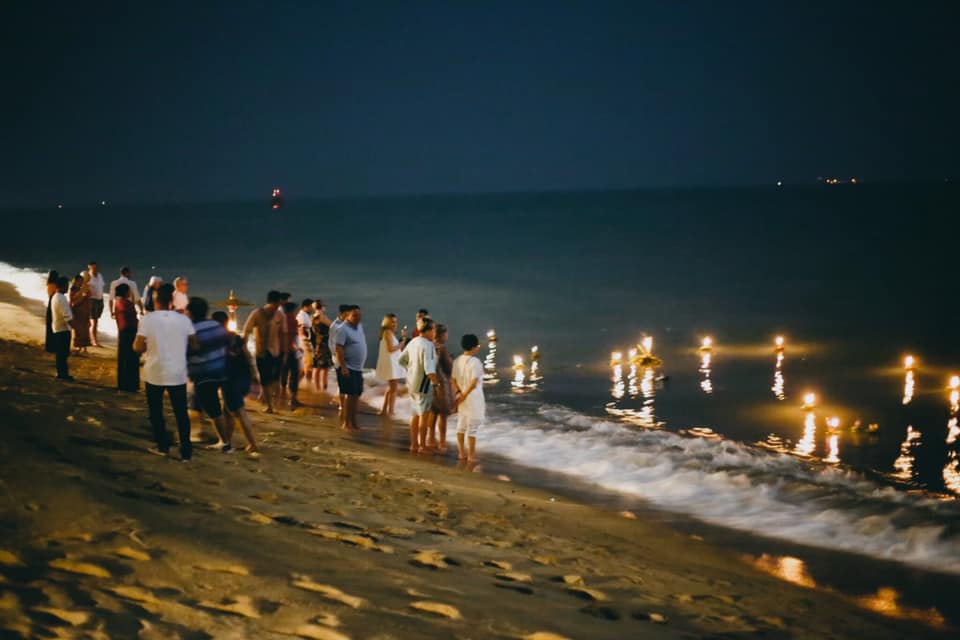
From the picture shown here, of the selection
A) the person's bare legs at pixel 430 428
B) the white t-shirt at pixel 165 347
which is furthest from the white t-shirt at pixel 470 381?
the white t-shirt at pixel 165 347

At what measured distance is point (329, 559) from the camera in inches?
269

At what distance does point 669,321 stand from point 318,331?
82.3 ft

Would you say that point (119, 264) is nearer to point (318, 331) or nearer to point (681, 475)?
point (318, 331)

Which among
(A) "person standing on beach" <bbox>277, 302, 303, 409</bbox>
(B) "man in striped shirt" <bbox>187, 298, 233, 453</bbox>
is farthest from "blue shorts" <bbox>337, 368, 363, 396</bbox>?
(B) "man in striped shirt" <bbox>187, 298, 233, 453</bbox>

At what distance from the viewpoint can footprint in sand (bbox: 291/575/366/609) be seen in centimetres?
599

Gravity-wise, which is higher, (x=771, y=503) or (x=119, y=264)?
(x=119, y=264)

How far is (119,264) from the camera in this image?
241 feet

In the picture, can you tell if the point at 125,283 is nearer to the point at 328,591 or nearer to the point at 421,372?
the point at 421,372

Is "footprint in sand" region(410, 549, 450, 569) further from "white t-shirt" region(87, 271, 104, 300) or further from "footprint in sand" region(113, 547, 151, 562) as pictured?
"white t-shirt" region(87, 271, 104, 300)

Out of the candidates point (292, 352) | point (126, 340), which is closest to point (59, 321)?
point (126, 340)

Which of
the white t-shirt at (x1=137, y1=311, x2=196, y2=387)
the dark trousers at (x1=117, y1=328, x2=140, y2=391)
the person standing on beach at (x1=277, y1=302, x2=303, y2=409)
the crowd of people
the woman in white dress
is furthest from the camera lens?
the person standing on beach at (x1=277, y1=302, x2=303, y2=409)

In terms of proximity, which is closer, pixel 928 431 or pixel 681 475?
pixel 681 475

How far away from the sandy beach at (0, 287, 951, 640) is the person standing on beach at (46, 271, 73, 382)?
233 centimetres

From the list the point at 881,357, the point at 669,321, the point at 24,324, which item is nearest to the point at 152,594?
the point at 24,324
